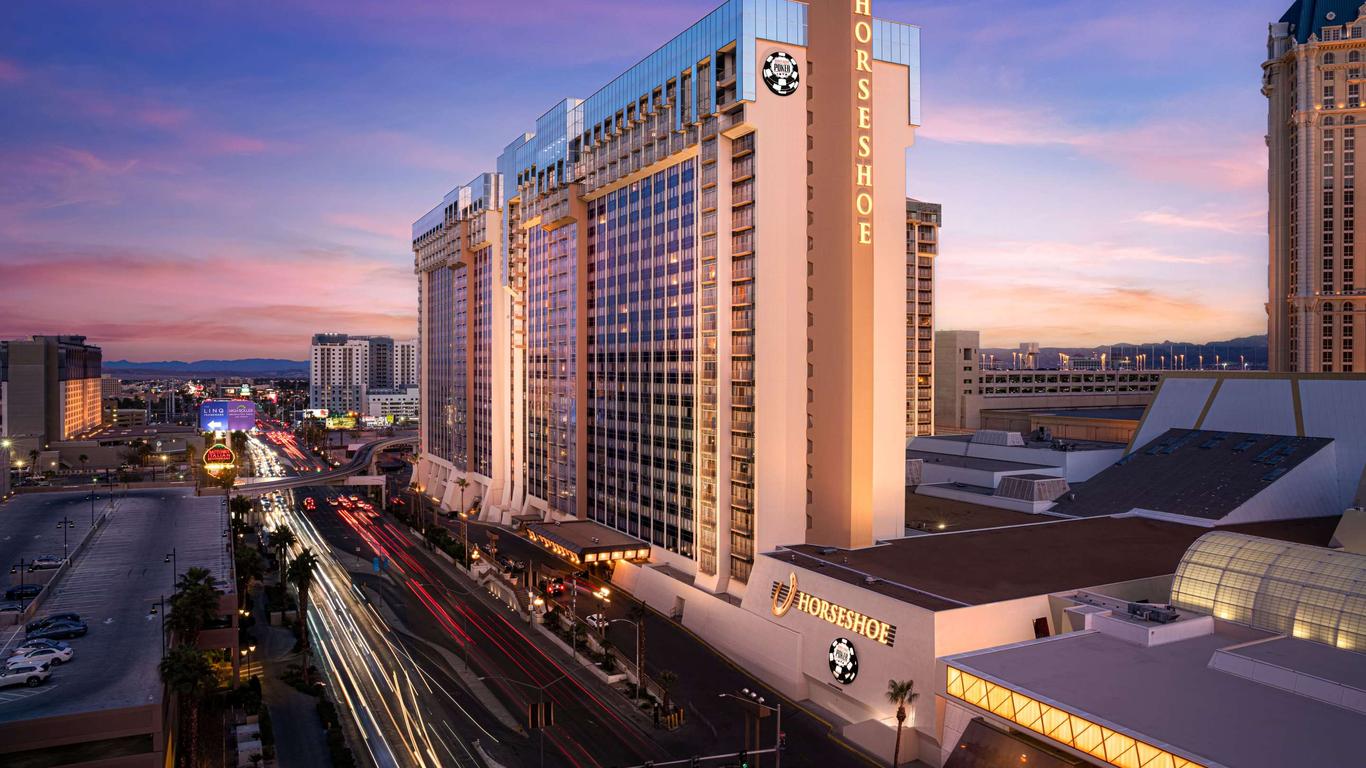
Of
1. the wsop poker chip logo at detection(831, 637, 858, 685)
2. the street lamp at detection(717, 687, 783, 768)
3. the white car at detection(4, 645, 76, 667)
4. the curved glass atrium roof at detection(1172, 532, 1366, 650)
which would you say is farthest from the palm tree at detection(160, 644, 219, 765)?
the curved glass atrium roof at detection(1172, 532, 1366, 650)

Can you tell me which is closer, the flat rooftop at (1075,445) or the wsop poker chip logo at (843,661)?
the wsop poker chip logo at (843,661)

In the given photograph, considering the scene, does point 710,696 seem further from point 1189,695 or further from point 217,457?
point 217,457

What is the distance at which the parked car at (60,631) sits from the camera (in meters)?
62.2

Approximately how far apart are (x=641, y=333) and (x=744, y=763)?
64925mm

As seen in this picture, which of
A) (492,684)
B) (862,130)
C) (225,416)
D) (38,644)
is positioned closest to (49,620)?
(38,644)

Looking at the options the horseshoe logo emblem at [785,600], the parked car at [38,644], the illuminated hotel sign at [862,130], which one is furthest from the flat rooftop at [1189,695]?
the parked car at [38,644]

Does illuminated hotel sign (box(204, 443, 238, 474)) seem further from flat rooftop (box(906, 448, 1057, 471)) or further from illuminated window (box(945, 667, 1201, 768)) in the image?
illuminated window (box(945, 667, 1201, 768))

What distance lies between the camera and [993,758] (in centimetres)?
5041

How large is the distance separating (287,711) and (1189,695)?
6657 cm

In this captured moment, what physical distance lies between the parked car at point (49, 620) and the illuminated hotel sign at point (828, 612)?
57092 mm

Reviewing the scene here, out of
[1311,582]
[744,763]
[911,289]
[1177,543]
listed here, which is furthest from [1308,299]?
[744,763]

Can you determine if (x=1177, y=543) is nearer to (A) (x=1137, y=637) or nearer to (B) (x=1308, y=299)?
(A) (x=1137, y=637)

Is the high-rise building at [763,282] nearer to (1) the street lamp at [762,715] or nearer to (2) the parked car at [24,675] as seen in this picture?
(1) the street lamp at [762,715]

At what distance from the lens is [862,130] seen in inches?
3354
